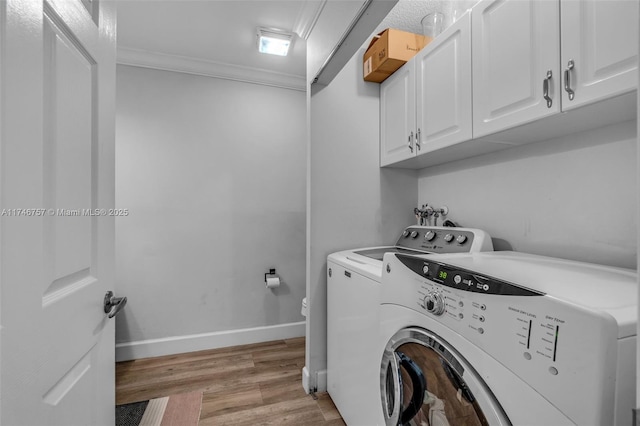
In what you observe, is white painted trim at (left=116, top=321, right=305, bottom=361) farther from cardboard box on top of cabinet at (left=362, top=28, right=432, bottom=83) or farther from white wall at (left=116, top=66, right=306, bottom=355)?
cardboard box on top of cabinet at (left=362, top=28, right=432, bottom=83)

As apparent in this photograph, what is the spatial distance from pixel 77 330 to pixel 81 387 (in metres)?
0.16

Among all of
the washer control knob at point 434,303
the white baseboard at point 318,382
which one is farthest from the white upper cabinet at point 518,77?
the white baseboard at point 318,382

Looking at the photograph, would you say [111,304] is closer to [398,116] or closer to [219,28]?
[398,116]

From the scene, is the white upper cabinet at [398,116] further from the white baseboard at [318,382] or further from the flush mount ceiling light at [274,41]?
the white baseboard at [318,382]

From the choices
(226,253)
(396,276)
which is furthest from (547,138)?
(226,253)

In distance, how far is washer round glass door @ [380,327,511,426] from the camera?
2.19ft

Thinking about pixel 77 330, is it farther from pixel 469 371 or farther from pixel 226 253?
pixel 226 253

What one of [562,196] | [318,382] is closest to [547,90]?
[562,196]

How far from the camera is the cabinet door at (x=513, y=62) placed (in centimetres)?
100

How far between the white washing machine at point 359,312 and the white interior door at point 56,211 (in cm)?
96

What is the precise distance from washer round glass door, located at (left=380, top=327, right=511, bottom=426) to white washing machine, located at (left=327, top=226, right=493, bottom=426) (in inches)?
5.6

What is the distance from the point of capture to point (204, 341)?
2381mm

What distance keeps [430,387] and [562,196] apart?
3.32 ft

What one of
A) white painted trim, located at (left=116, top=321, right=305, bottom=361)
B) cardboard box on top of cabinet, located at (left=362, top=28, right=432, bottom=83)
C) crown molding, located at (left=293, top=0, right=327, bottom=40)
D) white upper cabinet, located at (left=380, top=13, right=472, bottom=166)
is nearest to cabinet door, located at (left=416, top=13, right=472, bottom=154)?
white upper cabinet, located at (left=380, top=13, right=472, bottom=166)
